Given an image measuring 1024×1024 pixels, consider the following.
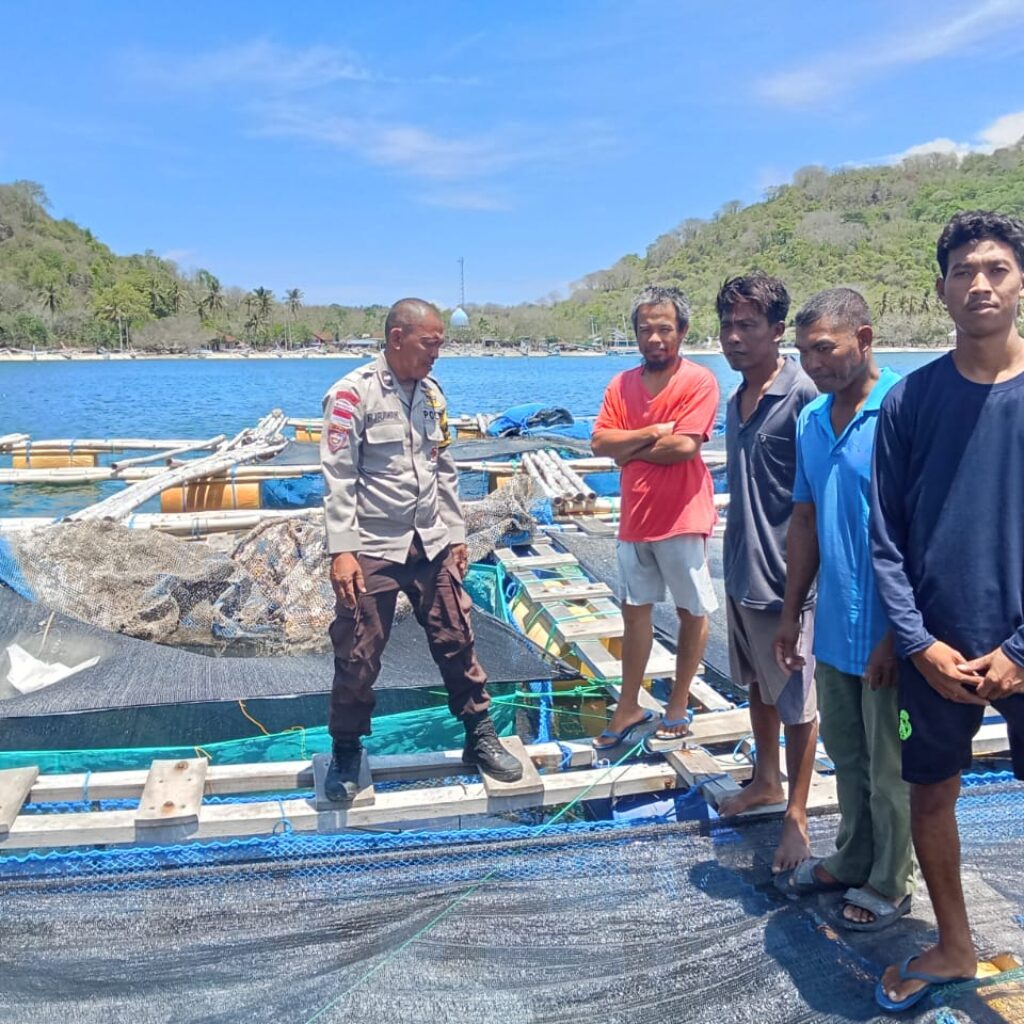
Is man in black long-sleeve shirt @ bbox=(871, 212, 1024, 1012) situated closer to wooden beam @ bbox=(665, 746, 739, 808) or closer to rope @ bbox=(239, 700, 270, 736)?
wooden beam @ bbox=(665, 746, 739, 808)

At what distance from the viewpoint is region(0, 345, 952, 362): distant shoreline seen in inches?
4230

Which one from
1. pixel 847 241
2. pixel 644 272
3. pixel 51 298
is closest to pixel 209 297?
pixel 51 298

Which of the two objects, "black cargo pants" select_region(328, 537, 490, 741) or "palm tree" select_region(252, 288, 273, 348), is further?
"palm tree" select_region(252, 288, 273, 348)

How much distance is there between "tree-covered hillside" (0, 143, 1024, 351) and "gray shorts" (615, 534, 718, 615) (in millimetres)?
112940

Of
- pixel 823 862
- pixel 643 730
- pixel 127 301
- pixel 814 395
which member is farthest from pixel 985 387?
pixel 127 301

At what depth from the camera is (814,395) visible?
9.14 feet

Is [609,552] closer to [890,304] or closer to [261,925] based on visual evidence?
[261,925]

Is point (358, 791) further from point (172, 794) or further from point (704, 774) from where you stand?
point (704, 774)

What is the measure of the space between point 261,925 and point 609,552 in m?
4.42

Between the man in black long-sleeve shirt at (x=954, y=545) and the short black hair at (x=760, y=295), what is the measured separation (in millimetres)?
731

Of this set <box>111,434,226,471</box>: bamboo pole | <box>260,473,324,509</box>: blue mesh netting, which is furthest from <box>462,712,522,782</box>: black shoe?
<box>111,434,226,471</box>: bamboo pole

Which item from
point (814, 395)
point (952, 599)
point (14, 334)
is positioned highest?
point (14, 334)

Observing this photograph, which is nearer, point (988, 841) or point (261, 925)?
point (261, 925)

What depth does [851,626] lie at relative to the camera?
2346mm
